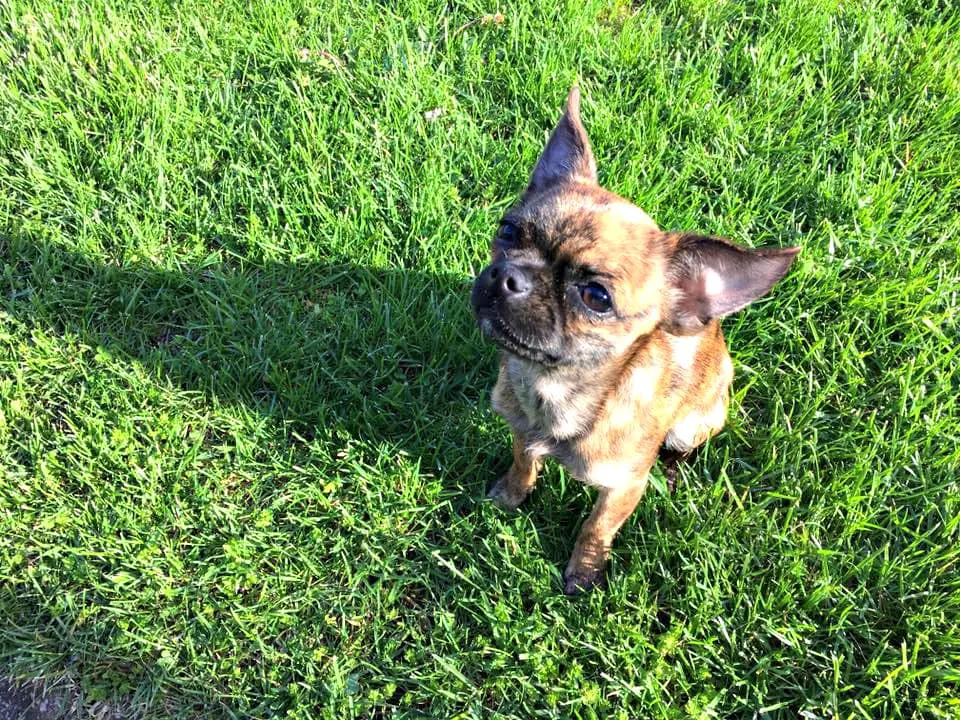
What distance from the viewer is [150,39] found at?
4.04 meters

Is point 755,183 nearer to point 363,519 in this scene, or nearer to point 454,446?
point 454,446

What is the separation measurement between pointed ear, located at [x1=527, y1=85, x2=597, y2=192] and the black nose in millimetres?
534

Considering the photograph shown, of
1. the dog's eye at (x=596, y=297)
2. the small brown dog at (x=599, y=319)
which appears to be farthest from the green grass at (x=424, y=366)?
the dog's eye at (x=596, y=297)

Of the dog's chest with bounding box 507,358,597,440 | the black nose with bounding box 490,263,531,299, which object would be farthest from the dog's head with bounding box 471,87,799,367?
the dog's chest with bounding box 507,358,597,440

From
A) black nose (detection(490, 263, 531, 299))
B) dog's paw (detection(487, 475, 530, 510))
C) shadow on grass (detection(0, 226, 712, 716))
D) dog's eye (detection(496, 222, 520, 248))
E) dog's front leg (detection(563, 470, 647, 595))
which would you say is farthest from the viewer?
shadow on grass (detection(0, 226, 712, 716))

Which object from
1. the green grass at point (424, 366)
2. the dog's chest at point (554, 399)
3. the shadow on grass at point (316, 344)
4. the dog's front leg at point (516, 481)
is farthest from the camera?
the shadow on grass at point (316, 344)

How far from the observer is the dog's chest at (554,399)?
2.31 m

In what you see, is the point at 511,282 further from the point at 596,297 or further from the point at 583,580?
the point at 583,580

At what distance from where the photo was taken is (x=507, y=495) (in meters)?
2.89

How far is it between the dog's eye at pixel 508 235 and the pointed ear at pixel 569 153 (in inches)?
11.4

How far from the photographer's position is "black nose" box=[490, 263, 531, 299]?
2018mm

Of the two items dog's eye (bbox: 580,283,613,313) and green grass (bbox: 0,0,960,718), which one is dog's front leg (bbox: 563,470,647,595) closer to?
green grass (bbox: 0,0,960,718)

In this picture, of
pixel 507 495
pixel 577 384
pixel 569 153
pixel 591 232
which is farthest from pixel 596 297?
pixel 507 495

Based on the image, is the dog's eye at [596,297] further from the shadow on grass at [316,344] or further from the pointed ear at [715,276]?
the shadow on grass at [316,344]
